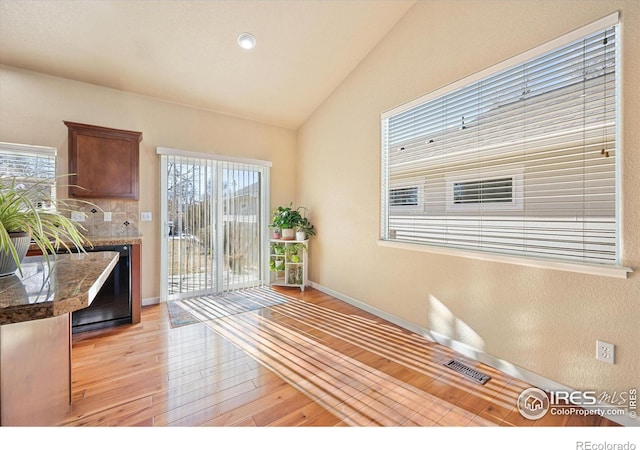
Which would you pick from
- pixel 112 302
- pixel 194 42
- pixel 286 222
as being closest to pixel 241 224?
pixel 286 222

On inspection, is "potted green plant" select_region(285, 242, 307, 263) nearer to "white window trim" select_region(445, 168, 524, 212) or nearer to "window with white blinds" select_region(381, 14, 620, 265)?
"window with white blinds" select_region(381, 14, 620, 265)

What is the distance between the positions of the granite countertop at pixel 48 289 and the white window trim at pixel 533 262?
2374 millimetres

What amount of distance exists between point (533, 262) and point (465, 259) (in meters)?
0.48

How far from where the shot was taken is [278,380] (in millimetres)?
1909

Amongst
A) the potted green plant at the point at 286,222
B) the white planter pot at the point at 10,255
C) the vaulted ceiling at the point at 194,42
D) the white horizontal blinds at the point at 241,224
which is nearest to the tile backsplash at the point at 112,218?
the white horizontal blinds at the point at 241,224

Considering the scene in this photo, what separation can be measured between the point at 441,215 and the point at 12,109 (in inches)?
171

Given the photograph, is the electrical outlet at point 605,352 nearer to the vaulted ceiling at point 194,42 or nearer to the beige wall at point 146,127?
the vaulted ceiling at point 194,42

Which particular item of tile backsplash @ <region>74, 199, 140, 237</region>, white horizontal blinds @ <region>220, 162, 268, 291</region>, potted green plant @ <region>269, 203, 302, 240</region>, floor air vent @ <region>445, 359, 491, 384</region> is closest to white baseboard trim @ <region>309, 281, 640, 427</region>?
floor air vent @ <region>445, 359, 491, 384</region>

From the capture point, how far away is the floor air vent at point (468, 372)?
1934mm

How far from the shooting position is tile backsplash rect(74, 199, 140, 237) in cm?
309

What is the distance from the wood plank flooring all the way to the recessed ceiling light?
9.43 ft

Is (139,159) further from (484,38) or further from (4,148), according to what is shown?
(484,38)

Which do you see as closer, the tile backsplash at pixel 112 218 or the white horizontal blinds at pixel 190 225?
the tile backsplash at pixel 112 218

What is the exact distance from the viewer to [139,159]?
10.9ft
